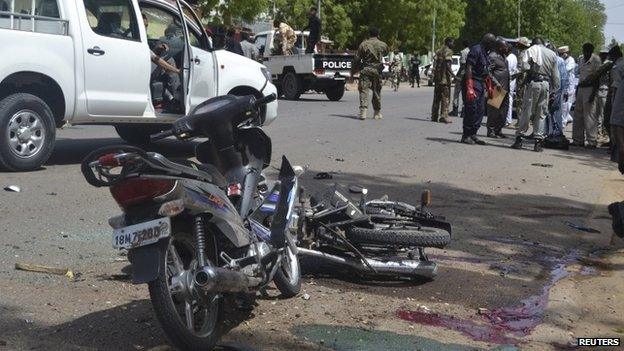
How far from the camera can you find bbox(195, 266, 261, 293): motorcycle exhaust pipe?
4.43 meters

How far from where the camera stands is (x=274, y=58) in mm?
26750

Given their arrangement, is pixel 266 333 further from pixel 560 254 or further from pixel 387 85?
pixel 387 85

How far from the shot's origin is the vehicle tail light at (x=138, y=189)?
4.21 metres

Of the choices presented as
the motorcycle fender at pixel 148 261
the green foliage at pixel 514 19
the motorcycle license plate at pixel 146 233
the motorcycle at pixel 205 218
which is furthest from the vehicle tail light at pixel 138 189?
the green foliage at pixel 514 19

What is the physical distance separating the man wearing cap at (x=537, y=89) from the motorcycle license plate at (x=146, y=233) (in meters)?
12.2

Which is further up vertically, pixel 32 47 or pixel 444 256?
pixel 32 47

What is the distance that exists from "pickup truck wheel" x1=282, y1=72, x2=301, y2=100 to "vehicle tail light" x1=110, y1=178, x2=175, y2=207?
21.8 metres

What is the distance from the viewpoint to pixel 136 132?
12617 millimetres

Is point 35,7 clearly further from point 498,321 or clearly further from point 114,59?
point 498,321

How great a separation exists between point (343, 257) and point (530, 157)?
9.11 m

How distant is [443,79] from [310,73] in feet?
24.6

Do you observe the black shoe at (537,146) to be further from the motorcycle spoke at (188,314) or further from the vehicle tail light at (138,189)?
the vehicle tail light at (138,189)

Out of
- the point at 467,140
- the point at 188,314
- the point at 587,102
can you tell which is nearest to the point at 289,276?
the point at 188,314

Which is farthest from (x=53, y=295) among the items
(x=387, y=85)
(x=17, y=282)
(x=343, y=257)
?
(x=387, y=85)
